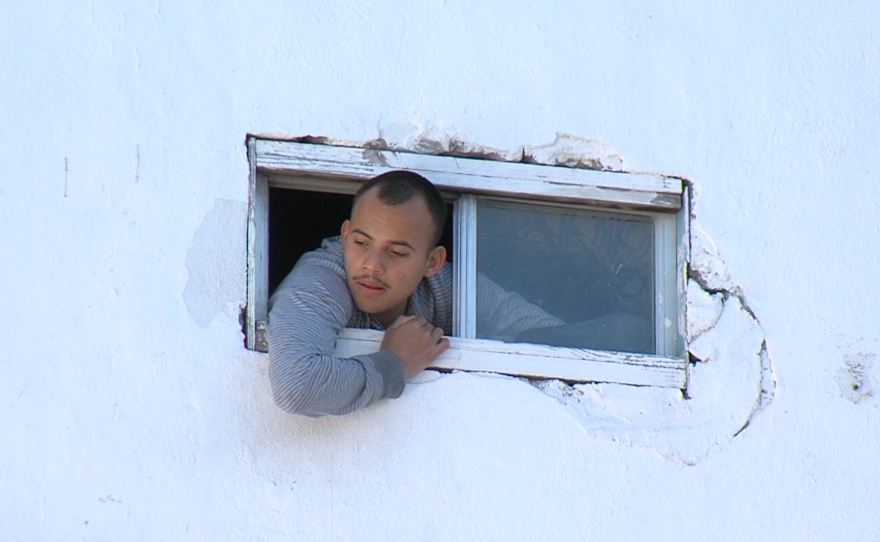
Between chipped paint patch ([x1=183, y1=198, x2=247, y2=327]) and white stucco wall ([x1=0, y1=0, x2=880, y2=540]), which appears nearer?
white stucco wall ([x1=0, y1=0, x2=880, y2=540])

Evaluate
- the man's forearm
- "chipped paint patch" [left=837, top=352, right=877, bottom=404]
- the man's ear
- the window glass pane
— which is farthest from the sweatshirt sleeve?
"chipped paint patch" [left=837, top=352, right=877, bottom=404]

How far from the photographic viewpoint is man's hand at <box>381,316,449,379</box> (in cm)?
313

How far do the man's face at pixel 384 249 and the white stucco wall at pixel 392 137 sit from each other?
224 millimetres

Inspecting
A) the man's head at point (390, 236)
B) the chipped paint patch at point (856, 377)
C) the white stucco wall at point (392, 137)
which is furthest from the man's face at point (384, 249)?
the chipped paint patch at point (856, 377)

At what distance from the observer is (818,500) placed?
3.22 m

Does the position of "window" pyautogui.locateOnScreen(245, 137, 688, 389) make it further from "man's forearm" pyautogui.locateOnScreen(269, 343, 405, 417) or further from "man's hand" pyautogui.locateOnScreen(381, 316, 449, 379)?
"man's forearm" pyautogui.locateOnScreen(269, 343, 405, 417)

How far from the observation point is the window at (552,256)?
3.27 metres

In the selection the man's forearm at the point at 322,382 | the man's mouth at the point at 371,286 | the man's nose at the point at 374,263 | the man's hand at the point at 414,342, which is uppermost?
the man's nose at the point at 374,263

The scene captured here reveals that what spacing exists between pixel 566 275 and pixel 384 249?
22.5 inches

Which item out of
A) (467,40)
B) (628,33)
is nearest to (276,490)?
(467,40)

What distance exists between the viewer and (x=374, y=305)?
3275 millimetres

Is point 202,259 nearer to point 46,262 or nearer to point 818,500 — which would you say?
point 46,262

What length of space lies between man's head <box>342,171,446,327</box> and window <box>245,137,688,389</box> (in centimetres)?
9

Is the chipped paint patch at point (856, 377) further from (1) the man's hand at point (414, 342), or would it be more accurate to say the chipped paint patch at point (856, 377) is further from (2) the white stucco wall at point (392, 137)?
(1) the man's hand at point (414, 342)
